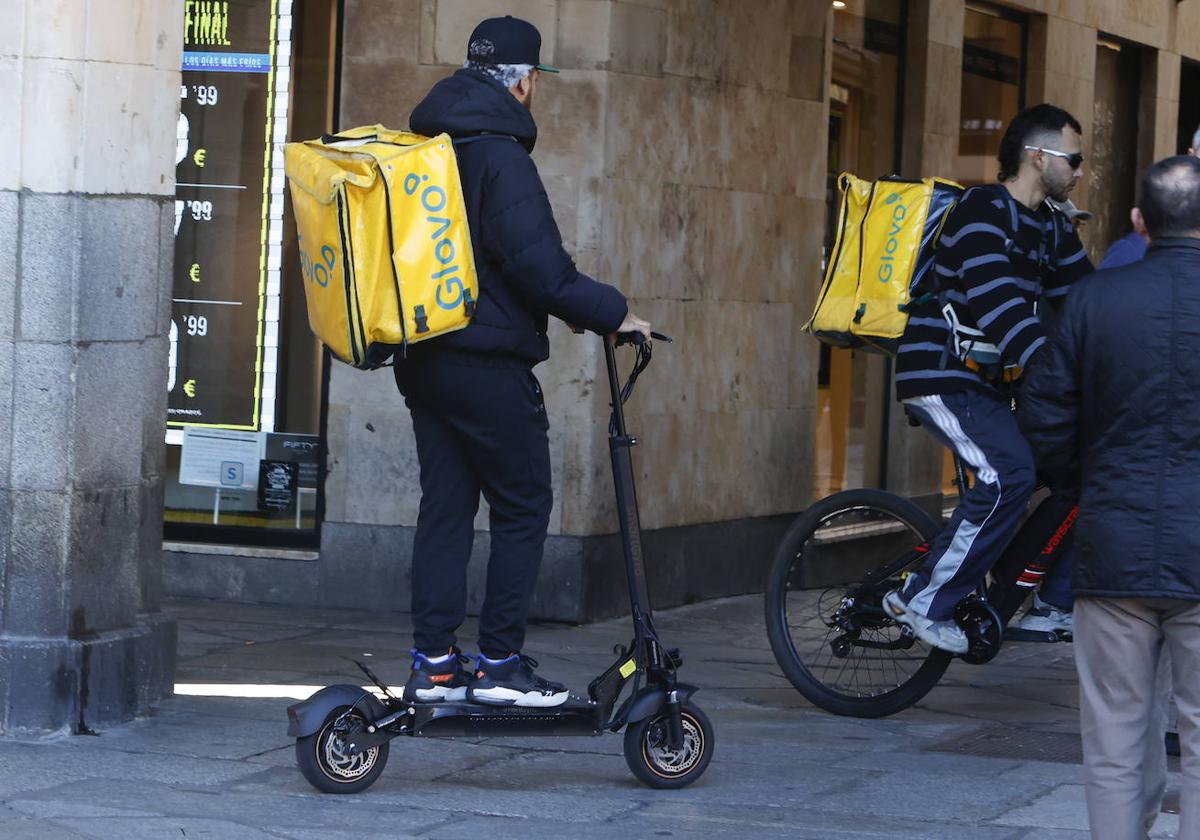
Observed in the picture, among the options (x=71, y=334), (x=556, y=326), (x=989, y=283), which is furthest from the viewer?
(x=556, y=326)

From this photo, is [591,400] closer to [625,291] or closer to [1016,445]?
[625,291]

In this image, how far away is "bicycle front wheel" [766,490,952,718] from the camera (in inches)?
266

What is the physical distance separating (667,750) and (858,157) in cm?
614

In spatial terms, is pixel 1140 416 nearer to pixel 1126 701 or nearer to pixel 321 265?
pixel 1126 701

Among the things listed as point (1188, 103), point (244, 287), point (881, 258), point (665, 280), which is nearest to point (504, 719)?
point (881, 258)

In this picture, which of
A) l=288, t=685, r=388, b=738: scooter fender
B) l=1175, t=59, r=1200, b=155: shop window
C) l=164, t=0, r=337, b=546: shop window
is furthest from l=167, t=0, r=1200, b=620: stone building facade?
l=1175, t=59, r=1200, b=155: shop window

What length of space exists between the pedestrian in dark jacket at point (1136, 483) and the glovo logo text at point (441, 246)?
5.18 feet

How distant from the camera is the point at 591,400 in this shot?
27.9 feet

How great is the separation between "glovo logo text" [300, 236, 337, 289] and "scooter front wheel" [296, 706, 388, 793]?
111 cm

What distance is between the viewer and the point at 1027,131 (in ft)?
22.1

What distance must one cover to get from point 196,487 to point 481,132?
4.14 meters

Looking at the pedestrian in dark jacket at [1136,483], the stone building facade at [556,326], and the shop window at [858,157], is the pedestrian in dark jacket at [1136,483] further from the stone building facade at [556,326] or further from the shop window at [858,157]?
the shop window at [858,157]

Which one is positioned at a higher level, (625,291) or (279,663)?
(625,291)

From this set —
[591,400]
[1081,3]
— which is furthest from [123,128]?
[1081,3]
